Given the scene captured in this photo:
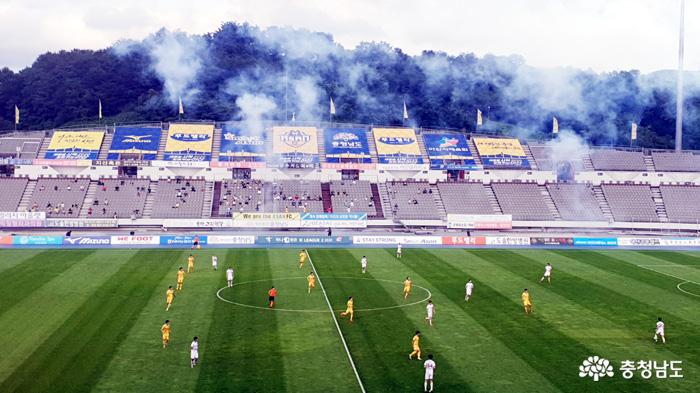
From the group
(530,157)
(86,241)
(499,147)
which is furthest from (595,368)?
(530,157)

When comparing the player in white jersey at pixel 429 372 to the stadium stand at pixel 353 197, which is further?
the stadium stand at pixel 353 197

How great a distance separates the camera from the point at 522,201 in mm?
82812

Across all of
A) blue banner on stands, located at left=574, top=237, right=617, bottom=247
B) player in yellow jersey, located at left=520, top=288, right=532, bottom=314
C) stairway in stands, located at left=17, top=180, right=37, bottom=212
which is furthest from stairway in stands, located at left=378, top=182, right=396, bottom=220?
player in yellow jersey, located at left=520, top=288, right=532, bottom=314

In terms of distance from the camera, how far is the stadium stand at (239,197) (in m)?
77.4

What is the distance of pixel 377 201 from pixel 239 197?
16.3 m

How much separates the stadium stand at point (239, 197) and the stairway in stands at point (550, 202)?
34295 millimetres

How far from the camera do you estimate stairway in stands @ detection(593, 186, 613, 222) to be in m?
81.2

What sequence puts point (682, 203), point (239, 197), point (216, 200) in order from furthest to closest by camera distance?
point (682, 203) → point (239, 197) → point (216, 200)

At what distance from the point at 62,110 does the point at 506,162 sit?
72.9 meters

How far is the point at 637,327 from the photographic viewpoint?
103 ft

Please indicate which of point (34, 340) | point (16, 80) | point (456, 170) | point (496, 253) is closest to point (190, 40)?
point (16, 80)

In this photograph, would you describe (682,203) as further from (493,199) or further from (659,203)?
(493,199)

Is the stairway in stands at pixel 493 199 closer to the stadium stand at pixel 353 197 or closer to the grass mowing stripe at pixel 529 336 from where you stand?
the stadium stand at pixel 353 197

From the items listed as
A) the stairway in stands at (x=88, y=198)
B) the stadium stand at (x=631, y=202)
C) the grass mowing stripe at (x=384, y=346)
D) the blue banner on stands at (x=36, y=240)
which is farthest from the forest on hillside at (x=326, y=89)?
the grass mowing stripe at (x=384, y=346)
